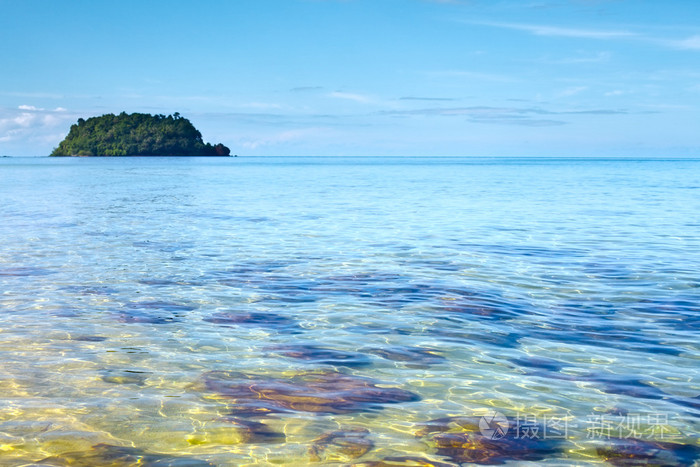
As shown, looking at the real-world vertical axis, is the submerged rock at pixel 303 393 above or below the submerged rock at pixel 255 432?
above

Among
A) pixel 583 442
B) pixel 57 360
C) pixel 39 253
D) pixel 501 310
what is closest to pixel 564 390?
pixel 583 442

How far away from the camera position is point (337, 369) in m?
6.94

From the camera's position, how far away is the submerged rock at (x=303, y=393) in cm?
586

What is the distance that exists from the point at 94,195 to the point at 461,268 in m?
30.0

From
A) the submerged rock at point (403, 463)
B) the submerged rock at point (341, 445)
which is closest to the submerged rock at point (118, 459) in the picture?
the submerged rock at point (341, 445)

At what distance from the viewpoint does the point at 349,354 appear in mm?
7512

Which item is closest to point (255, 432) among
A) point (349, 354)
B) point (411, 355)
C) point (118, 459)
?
point (118, 459)

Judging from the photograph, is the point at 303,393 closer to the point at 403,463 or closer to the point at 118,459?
the point at 403,463

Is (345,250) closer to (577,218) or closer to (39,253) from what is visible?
(39,253)

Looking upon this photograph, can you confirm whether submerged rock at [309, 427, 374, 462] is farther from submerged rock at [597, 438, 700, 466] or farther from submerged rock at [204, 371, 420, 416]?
submerged rock at [597, 438, 700, 466]

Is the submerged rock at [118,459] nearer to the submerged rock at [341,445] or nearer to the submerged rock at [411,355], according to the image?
the submerged rock at [341,445]

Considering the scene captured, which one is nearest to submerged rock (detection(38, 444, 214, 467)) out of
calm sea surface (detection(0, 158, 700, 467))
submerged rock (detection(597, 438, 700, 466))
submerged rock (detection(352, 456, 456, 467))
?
calm sea surface (detection(0, 158, 700, 467))

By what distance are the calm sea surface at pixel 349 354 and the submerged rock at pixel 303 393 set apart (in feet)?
0.10

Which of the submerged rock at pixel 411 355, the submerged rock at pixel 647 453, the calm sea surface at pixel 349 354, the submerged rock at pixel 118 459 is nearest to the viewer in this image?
the submerged rock at pixel 118 459
